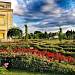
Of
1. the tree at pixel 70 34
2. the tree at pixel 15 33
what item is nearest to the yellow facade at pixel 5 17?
the tree at pixel 15 33

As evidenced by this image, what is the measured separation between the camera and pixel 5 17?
4703cm

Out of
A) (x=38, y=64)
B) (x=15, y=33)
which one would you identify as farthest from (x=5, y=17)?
(x=38, y=64)

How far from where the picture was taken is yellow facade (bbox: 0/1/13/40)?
1815 inches

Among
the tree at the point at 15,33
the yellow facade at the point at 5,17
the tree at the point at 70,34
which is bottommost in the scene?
the tree at the point at 70,34

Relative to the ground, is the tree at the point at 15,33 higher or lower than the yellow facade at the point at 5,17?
lower

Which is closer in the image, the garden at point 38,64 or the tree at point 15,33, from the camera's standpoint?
the garden at point 38,64

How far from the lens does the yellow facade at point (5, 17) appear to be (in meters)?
46.1

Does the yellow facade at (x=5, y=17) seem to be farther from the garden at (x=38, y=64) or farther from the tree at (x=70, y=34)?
the garden at (x=38, y=64)

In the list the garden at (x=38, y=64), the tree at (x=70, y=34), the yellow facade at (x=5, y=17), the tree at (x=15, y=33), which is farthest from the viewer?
the tree at (x=70, y=34)

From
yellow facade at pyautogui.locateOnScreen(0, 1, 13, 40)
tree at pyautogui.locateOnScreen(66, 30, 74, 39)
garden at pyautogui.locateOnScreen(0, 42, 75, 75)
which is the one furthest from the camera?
tree at pyautogui.locateOnScreen(66, 30, 74, 39)

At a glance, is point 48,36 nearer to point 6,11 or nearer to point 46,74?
point 6,11

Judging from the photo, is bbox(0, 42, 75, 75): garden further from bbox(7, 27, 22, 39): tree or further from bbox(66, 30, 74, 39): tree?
bbox(66, 30, 74, 39): tree

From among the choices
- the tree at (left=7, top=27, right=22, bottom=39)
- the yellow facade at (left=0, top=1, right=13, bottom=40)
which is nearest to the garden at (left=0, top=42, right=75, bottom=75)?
the tree at (left=7, top=27, right=22, bottom=39)

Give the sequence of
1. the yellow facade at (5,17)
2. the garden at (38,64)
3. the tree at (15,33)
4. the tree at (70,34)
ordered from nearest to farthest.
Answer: the garden at (38,64)
the tree at (15,33)
the yellow facade at (5,17)
the tree at (70,34)
